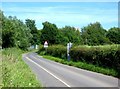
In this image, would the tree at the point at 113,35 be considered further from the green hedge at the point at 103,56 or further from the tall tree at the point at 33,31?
the green hedge at the point at 103,56

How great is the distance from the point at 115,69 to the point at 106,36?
116092 mm

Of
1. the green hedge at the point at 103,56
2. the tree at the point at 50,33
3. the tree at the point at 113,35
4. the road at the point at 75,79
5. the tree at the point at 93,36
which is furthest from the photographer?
the tree at the point at 93,36

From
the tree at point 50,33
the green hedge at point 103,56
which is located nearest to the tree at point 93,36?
the tree at point 50,33

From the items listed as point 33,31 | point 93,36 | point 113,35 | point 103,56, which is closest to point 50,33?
point 93,36

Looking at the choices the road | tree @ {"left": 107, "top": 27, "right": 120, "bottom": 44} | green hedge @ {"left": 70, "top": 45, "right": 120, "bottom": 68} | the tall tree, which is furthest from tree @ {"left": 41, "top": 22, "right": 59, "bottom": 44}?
the road

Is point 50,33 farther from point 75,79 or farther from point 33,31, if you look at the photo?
point 75,79

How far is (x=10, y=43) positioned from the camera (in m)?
53.0

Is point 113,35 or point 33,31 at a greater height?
point 33,31

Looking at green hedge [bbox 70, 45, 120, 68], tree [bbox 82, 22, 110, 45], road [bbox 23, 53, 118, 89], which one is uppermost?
tree [bbox 82, 22, 110, 45]

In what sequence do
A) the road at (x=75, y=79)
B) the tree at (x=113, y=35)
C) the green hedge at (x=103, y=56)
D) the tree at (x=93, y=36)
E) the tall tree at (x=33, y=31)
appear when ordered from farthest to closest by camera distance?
the tall tree at (x=33, y=31)
the tree at (x=93, y=36)
the tree at (x=113, y=35)
the green hedge at (x=103, y=56)
the road at (x=75, y=79)

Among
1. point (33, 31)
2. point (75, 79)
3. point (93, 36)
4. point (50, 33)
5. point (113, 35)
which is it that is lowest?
point (75, 79)

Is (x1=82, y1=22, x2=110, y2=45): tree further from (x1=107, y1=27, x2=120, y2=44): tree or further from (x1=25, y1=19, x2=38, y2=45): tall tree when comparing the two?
(x1=25, y1=19, x2=38, y2=45): tall tree

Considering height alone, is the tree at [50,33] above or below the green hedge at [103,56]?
above

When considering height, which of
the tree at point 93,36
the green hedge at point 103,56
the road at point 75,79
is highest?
the tree at point 93,36
